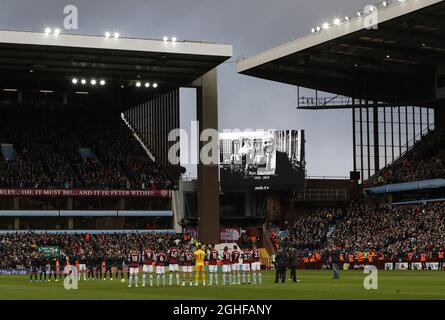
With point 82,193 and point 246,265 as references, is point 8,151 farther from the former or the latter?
point 246,265

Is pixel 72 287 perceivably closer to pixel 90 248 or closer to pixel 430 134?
pixel 90 248

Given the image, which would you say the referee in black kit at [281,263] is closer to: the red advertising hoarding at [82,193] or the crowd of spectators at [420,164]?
the crowd of spectators at [420,164]

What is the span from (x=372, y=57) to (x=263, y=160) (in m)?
16.4

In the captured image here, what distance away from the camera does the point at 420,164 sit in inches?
3376

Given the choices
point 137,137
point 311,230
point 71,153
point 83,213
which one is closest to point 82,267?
point 83,213

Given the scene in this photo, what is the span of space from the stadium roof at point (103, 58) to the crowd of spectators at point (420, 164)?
20.1 metres

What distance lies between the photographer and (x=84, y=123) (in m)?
95.1

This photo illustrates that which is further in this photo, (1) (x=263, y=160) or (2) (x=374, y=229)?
(1) (x=263, y=160)

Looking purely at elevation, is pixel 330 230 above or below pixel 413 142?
below

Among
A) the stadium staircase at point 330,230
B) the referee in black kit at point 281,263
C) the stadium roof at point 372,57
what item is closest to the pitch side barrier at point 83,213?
the stadium staircase at point 330,230

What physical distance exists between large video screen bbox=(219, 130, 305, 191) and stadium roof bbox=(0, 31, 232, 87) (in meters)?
11.3

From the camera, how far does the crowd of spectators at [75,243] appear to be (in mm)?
71688
